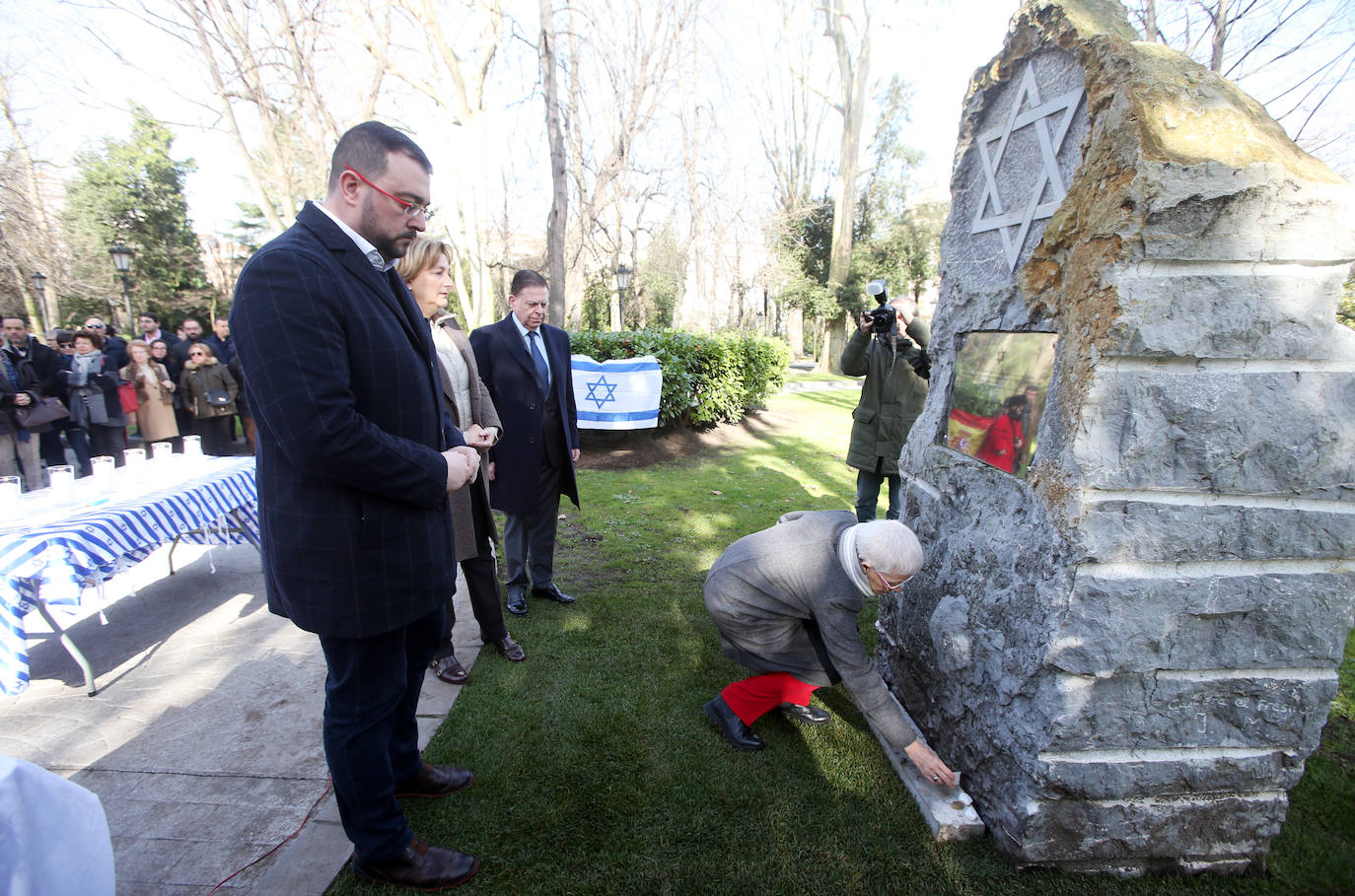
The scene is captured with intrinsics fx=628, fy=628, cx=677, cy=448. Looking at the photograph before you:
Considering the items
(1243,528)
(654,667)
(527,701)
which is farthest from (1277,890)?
(527,701)

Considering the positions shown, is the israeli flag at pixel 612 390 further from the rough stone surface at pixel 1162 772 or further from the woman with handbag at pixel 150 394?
the rough stone surface at pixel 1162 772

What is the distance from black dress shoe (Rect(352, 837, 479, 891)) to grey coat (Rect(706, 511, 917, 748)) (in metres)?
1.22

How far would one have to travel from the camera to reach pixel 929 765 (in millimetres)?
2227

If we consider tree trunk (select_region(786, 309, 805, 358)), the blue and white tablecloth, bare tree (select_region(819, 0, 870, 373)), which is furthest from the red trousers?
tree trunk (select_region(786, 309, 805, 358))

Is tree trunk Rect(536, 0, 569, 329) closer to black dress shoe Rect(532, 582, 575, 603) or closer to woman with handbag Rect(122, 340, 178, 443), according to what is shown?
woman with handbag Rect(122, 340, 178, 443)

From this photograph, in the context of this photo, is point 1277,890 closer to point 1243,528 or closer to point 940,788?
point 940,788

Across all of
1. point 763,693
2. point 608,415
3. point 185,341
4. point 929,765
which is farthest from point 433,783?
point 185,341

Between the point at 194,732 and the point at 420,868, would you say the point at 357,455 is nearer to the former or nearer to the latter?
the point at 420,868

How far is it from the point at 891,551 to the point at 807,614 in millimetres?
512

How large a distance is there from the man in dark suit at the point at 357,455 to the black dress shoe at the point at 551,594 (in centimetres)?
199

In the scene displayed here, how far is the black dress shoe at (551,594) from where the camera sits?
3.92 m

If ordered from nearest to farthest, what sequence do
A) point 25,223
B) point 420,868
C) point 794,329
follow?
point 420,868 → point 25,223 → point 794,329

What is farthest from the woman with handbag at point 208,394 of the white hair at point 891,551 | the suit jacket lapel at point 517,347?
the white hair at point 891,551

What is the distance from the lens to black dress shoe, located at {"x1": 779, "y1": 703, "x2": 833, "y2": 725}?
9.19 feet
